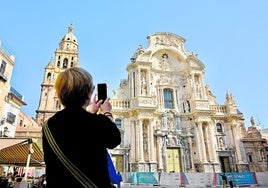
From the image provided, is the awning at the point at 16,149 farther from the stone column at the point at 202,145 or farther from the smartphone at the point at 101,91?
the stone column at the point at 202,145

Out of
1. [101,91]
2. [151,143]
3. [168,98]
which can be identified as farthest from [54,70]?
[101,91]

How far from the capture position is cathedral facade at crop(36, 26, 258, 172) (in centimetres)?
2342

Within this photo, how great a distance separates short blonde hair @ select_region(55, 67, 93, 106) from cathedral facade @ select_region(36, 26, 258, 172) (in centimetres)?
2156

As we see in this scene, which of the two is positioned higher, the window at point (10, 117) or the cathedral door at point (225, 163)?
the window at point (10, 117)

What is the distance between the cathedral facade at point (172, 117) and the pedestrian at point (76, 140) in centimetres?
2156

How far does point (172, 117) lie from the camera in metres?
26.0

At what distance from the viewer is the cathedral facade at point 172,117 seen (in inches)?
922

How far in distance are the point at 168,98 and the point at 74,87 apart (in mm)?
26594

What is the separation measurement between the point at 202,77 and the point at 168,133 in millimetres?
10017

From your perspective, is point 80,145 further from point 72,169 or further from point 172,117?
point 172,117

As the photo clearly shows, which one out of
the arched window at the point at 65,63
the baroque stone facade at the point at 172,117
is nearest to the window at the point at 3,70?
the baroque stone facade at the point at 172,117

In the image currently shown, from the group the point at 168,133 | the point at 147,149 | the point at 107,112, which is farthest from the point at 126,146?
the point at 107,112

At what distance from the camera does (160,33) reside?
99.3 feet

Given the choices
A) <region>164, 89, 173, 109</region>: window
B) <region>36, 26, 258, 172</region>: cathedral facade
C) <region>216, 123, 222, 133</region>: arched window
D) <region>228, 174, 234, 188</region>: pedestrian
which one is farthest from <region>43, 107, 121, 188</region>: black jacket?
<region>216, 123, 222, 133</region>: arched window
